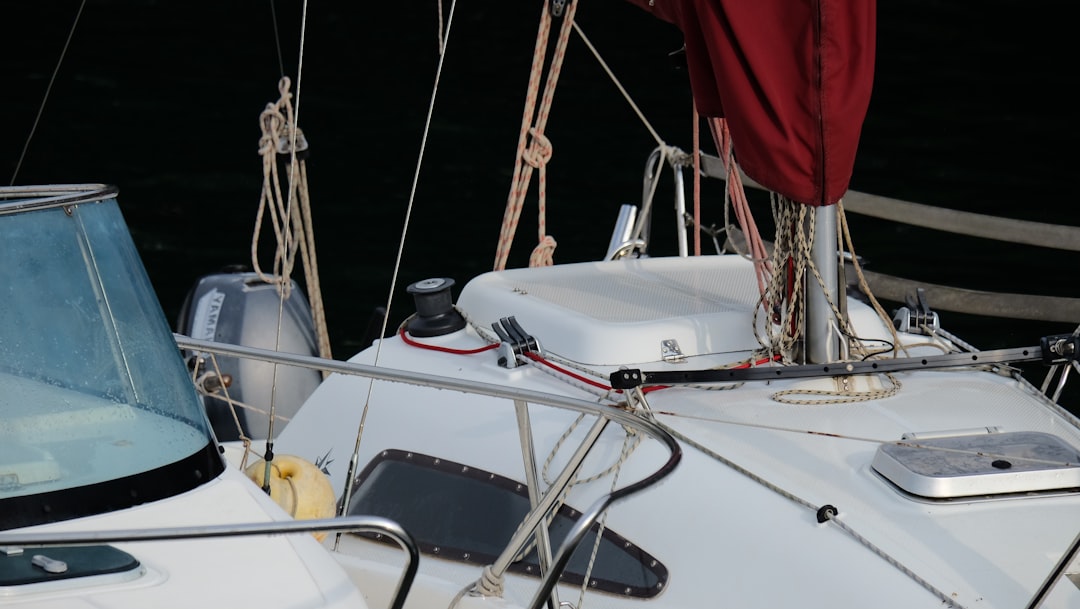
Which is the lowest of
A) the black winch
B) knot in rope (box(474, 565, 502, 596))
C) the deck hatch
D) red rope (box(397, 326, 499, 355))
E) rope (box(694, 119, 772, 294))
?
knot in rope (box(474, 565, 502, 596))

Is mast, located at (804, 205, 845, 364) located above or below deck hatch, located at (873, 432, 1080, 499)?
above

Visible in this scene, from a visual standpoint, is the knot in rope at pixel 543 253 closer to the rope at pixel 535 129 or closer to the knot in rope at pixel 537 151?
the rope at pixel 535 129

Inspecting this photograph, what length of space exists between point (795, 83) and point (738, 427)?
2.80ft

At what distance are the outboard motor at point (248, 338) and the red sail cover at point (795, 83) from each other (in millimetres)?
2448

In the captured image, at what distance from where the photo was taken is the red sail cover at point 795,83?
10.7 feet

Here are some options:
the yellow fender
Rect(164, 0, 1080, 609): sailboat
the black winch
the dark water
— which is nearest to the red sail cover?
Rect(164, 0, 1080, 609): sailboat

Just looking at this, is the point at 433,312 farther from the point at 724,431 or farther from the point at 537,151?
the point at 724,431

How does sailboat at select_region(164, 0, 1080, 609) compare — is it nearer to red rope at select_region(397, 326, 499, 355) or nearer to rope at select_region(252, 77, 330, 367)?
red rope at select_region(397, 326, 499, 355)

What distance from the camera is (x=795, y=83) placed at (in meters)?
3.31

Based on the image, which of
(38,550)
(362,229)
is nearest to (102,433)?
(38,550)

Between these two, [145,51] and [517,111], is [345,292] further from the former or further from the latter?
[145,51]

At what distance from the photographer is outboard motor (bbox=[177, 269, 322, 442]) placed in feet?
17.5

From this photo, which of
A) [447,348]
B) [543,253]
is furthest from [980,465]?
[543,253]

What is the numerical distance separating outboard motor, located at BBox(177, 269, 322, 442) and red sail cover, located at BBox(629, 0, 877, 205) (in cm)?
245
